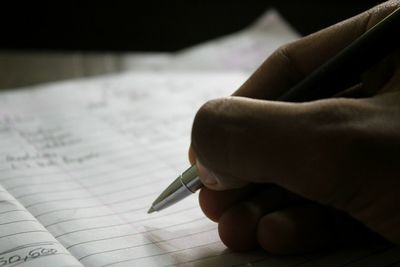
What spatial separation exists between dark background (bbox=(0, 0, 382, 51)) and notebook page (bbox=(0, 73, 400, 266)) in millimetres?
160

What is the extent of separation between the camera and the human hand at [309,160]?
0.83 ft

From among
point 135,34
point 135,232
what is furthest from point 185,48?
point 135,232

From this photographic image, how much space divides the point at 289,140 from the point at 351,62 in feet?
0.24

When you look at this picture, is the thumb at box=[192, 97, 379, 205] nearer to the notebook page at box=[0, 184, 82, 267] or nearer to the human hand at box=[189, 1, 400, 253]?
the human hand at box=[189, 1, 400, 253]

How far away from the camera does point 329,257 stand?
31 cm

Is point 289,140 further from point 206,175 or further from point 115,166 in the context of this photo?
point 115,166

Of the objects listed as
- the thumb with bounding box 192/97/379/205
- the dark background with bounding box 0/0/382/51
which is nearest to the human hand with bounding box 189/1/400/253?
the thumb with bounding box 192/97/379/205

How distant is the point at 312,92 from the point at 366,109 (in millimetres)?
48

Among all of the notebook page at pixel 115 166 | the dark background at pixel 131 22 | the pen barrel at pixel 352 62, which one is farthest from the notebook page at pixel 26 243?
the dark background at pixel 131 22

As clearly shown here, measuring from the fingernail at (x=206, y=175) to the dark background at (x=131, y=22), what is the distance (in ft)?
1.79

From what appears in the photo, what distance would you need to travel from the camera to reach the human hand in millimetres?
254

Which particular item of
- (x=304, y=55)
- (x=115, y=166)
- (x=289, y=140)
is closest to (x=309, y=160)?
(x=289, y=140)

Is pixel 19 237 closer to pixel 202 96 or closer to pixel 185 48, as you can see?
pixel 202 96

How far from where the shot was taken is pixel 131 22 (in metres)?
0.83
